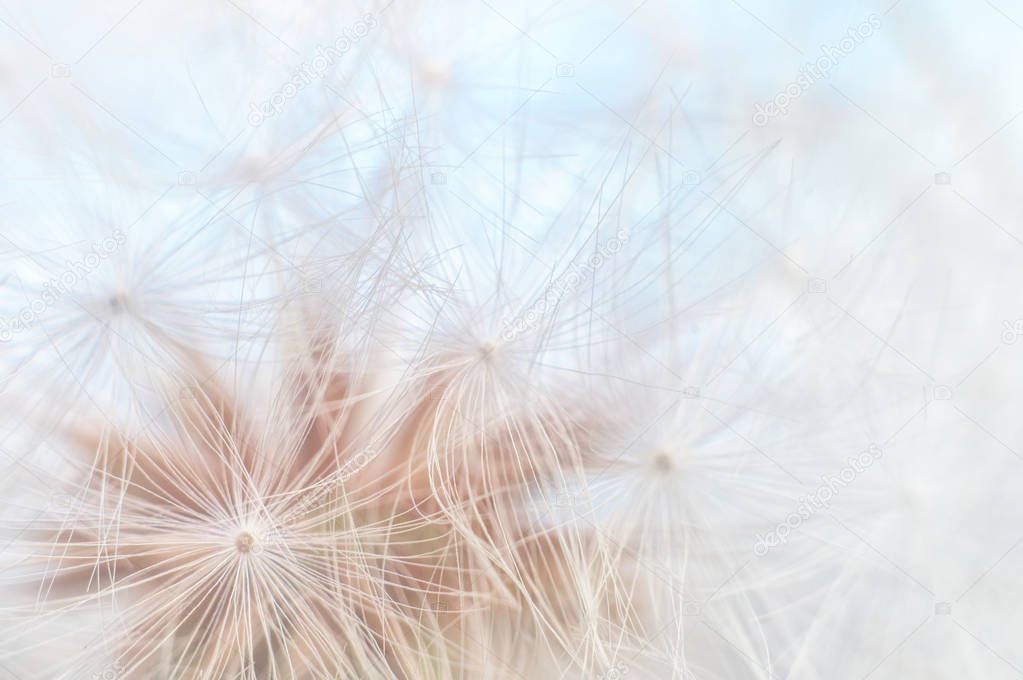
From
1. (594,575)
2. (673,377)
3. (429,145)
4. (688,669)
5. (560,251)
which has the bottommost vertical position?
(688,669)

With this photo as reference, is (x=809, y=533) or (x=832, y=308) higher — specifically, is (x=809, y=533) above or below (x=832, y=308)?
below

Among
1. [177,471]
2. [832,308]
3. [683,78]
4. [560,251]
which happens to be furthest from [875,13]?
[177,471]

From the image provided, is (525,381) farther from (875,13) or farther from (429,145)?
(875,13)

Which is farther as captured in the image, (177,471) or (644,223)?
(644,223)

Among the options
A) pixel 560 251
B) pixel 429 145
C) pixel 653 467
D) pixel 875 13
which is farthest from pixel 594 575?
pixel 875 13

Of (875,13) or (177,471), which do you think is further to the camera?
(875,13)

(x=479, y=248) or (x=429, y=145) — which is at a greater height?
(x=429, y=145)

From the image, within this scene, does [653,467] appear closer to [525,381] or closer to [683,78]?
[525,381]

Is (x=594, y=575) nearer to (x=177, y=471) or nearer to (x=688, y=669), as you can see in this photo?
(x=688, y=669)

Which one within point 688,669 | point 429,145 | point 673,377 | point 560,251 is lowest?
point 688,669
